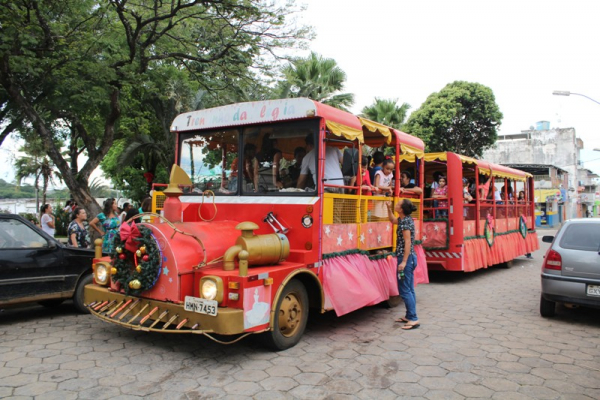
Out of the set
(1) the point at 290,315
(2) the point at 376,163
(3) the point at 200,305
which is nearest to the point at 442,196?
(2) the point at 376,163

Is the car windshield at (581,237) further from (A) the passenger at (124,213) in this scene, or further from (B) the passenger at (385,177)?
(A) the passenger at (124,213)

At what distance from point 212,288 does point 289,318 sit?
3.78 ft

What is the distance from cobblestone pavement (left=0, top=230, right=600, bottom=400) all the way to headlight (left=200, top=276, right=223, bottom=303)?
0.74 meters

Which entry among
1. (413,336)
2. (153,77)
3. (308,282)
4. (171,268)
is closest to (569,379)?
(413,336)

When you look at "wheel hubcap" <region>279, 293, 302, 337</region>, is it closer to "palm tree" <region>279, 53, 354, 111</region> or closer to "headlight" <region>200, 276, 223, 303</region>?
"headlight" <region>200, 276, 223, 303</region>

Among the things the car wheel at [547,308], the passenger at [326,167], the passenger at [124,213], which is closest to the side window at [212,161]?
the passenger at [326,167]

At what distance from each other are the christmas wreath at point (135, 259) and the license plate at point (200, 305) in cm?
52

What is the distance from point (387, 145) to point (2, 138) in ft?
41.8

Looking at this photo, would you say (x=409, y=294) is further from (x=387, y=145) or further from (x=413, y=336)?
(x=387, y=145)

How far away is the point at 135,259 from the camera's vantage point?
15.4 ft

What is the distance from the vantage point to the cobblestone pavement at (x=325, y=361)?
3.90m

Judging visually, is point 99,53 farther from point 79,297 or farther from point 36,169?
point 36,169

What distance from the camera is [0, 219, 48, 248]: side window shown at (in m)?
5.87

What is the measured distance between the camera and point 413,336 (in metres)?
5.66
